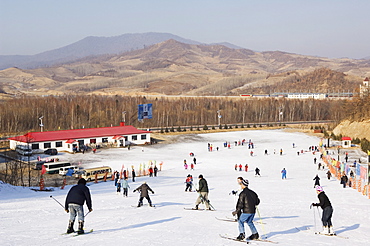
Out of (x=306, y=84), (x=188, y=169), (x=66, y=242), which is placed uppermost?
(x=306, y=84)

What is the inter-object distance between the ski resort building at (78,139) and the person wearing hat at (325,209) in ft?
127

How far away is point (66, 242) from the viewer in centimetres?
980

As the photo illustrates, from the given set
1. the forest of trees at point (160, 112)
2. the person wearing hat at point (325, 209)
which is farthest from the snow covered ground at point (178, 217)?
the forest of trees at point (160, 112)

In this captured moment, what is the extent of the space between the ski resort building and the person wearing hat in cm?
3883

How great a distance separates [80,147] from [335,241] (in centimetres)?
4292

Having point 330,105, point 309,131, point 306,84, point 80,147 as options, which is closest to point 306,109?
point 330,105

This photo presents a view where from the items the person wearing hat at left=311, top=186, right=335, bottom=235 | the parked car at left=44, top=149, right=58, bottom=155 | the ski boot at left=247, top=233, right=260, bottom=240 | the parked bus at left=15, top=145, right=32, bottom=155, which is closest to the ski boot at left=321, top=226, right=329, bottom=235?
the person wearing hat at left=311, top=186, right=335, bottom=235

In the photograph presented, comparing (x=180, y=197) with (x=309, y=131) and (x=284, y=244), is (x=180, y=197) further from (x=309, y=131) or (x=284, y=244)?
(x=309, y=131)

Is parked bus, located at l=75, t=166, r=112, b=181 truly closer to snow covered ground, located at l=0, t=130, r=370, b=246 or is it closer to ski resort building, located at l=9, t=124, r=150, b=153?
snow covered ground, located at l=0, t=130, r=370, b=246

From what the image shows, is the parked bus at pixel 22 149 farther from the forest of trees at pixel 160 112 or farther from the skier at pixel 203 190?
the skier at pixel 203 190

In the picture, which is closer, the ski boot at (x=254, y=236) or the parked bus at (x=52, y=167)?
the ski boot at (x=254, y=236)

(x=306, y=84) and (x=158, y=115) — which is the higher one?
(x=306, y=84)

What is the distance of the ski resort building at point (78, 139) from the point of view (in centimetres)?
4828

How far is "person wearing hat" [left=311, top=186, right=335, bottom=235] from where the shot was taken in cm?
1071
